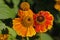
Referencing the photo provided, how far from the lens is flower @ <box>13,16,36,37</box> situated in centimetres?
162

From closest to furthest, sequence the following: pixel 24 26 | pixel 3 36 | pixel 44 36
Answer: pixel 3 36, pixel 24 26, pixel 44 36

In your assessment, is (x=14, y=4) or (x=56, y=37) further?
(x=56, y=37)

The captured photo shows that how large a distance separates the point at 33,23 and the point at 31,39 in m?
0.11

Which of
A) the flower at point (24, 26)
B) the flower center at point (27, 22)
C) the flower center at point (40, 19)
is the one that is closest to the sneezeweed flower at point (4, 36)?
the flower at point (24, 26)

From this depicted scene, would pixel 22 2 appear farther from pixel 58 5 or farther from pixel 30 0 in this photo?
pixel 58 5

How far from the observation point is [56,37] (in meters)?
2.00

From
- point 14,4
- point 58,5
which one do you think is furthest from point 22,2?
point 58,5

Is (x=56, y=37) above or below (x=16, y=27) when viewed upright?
below

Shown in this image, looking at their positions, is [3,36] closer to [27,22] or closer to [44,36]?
[27,22]

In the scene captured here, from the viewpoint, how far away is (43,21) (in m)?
1.74

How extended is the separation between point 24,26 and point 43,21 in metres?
0.15

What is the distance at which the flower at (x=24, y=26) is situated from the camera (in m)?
1.62

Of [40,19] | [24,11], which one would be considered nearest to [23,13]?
[24,11]

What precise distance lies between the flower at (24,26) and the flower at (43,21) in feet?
0.14
